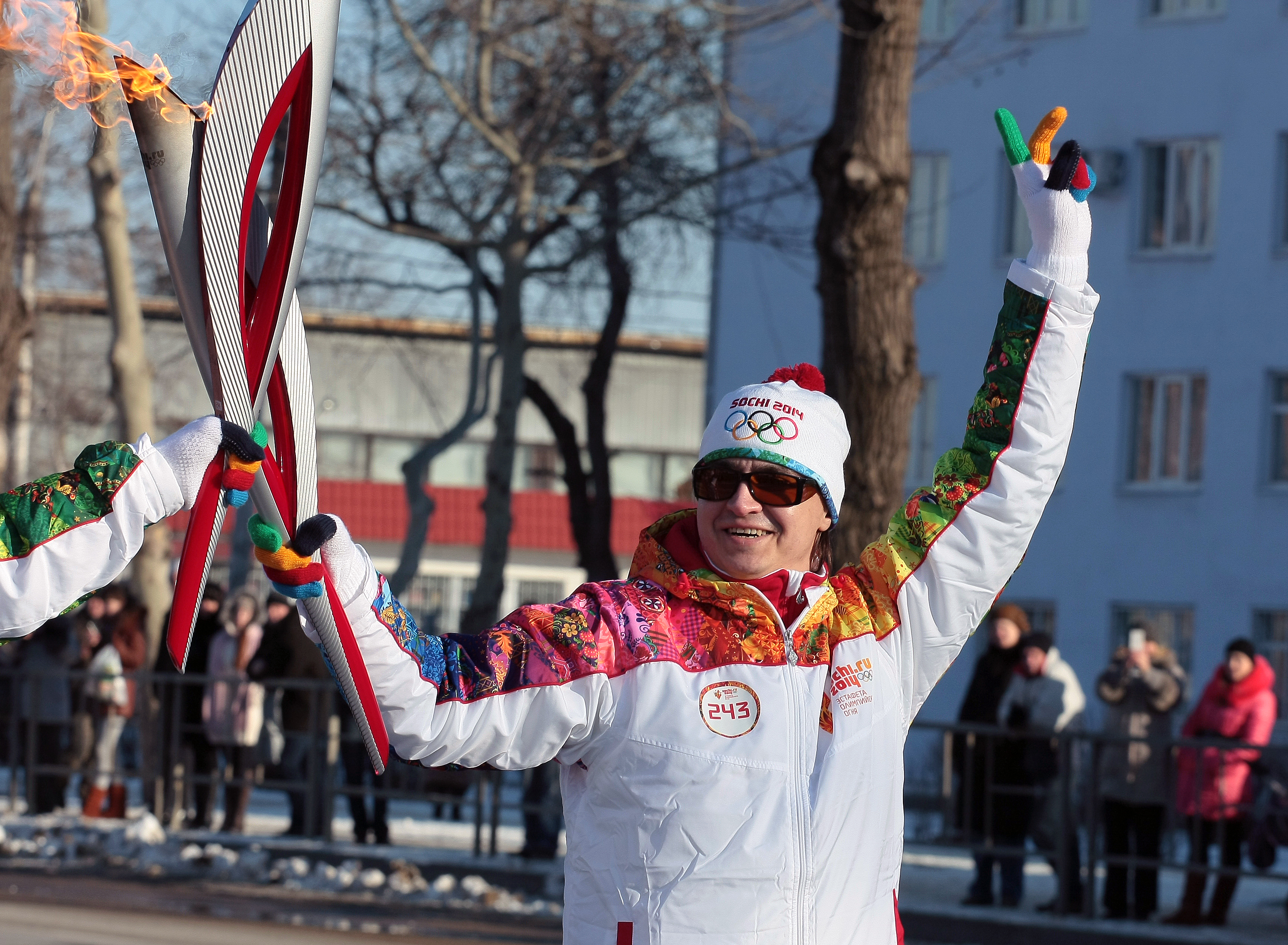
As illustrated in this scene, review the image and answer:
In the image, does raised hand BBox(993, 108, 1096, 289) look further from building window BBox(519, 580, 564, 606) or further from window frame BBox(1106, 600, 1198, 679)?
building window BBox(519, 580, 564, 606)

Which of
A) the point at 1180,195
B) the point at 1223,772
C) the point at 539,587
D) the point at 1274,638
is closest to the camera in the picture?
the point at 1223,772

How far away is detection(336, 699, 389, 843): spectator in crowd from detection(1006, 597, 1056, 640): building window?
1304 centimetres

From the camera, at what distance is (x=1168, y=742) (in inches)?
336

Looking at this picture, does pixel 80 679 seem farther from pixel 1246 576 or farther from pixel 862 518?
pixel 1246 576

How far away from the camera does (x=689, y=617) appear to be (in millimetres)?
2889

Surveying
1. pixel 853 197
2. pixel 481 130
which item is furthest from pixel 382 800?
pixel 481 130

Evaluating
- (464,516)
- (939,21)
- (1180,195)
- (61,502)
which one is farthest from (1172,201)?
(61,502)

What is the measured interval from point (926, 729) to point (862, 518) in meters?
1.10

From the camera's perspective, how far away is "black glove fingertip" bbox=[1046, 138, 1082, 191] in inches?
123

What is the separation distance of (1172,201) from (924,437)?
423 cm

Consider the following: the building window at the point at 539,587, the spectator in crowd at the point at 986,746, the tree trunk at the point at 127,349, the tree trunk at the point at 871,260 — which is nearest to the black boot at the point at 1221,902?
the spectator in crowd at the point at 986,746

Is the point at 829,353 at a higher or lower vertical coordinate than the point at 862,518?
higher

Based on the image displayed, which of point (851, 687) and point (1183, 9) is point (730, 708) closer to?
point (851, 687)

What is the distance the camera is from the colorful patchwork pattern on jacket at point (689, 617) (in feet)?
9.21
